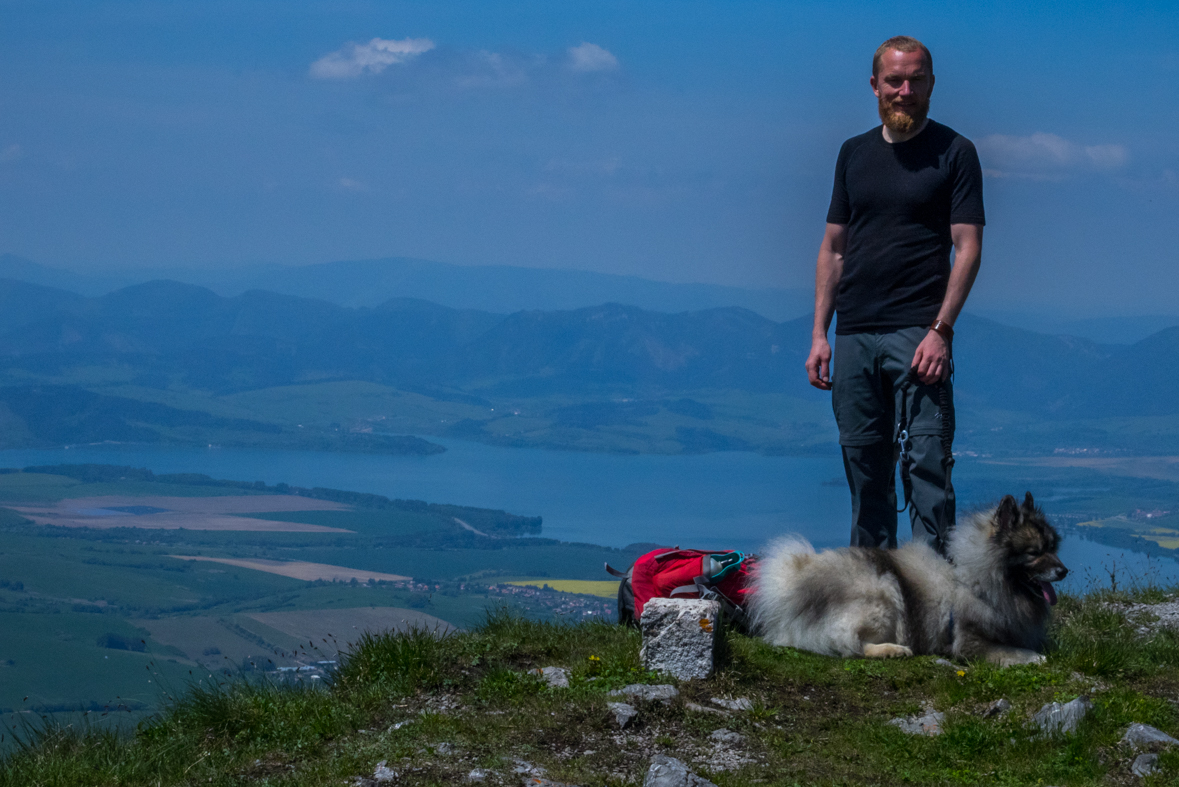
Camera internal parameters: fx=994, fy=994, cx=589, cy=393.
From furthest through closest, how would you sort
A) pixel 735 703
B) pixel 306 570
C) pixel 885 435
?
pixel 306 570 < pixel 885 435 < pixel 735 703

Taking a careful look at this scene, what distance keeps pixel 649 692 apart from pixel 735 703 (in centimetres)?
48

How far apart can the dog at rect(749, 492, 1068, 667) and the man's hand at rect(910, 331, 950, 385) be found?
874 mm

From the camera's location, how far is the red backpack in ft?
22.3

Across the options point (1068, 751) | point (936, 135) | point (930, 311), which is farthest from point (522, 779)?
point (936, 135)

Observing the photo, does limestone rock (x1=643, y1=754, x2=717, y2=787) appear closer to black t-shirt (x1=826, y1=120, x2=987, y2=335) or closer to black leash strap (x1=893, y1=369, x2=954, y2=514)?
black leash strap (x1=893, y1=369, x2=954, y2=514)

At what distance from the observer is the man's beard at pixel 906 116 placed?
242 inches

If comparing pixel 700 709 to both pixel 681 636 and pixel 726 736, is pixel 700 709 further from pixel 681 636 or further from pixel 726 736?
pixel 681 636

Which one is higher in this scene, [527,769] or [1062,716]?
[1062,716]

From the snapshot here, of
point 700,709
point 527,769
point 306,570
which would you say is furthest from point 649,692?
point 306,570

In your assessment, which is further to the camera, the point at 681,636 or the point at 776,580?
the point at 776,580

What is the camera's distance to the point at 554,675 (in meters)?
6.05

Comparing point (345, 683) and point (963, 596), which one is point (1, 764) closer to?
point (345, 683)

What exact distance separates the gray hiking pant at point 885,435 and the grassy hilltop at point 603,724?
96 centimetres

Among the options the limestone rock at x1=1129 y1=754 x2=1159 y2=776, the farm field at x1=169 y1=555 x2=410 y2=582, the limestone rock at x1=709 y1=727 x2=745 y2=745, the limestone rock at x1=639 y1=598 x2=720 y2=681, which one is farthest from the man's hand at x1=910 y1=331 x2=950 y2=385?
the farm field at x1=169 y1=555 x2=410 y2=582
